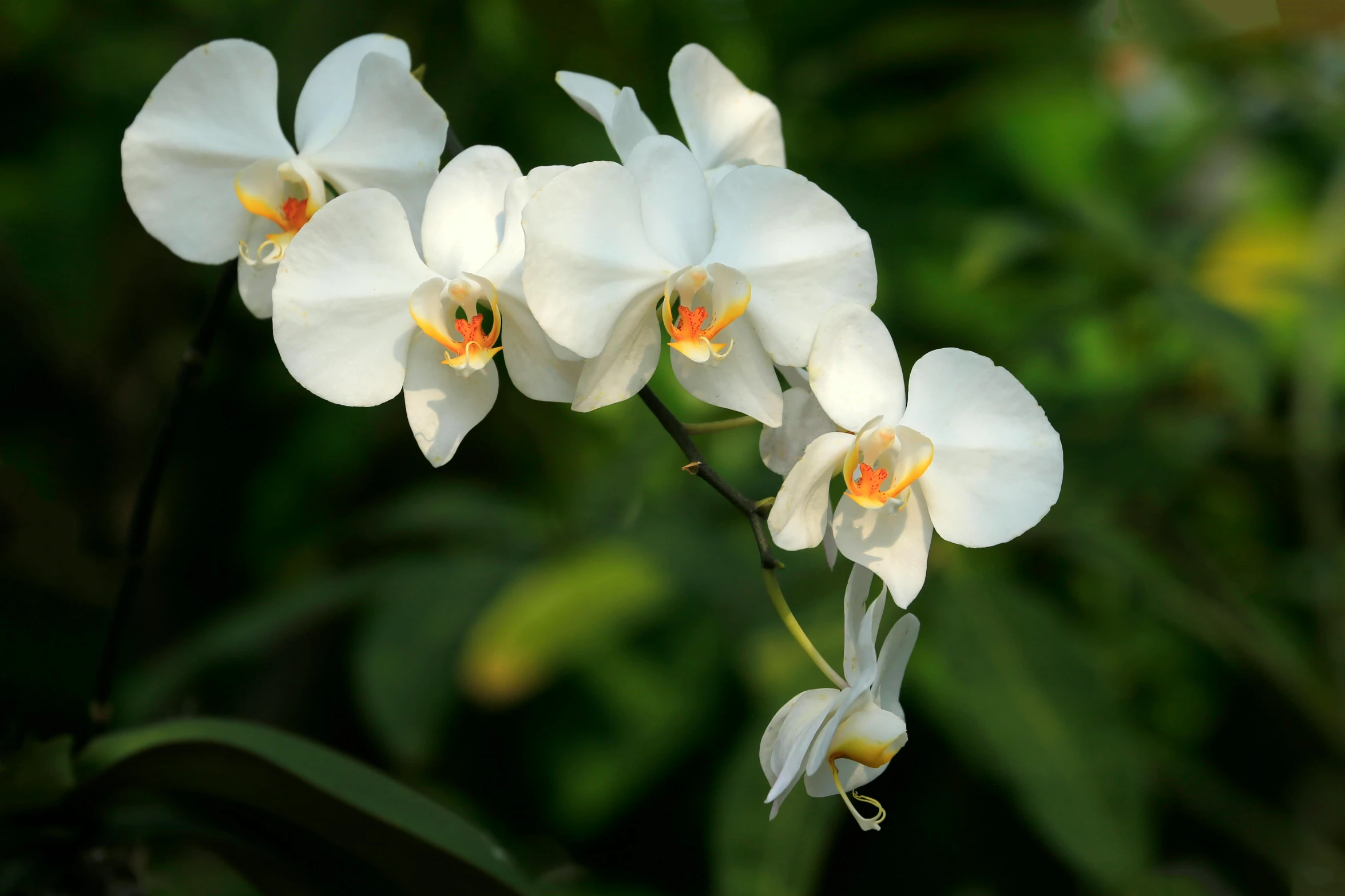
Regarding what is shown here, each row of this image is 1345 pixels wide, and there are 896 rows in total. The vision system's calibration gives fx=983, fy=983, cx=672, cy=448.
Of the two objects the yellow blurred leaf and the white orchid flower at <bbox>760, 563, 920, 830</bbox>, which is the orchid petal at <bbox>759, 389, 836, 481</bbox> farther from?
the yellow blurred leaf

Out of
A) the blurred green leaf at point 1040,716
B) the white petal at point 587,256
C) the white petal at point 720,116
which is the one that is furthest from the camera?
the blurred green leaf at point 1040,716

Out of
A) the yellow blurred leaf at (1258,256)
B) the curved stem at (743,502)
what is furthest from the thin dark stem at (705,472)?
the yellow blurred leaf at (1258,256)

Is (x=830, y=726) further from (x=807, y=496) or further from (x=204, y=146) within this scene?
(x=204, y=146)

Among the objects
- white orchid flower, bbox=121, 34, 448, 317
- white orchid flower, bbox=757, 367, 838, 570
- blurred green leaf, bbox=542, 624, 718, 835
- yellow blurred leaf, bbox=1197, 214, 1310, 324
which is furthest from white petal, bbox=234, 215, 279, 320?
yellow blurred leaf, bbox=1197, 214, 1310, 324

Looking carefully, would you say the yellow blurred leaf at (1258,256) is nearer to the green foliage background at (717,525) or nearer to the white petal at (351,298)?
the green foliage background at (717,525)

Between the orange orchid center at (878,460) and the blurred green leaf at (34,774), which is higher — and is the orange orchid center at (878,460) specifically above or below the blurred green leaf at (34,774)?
above
